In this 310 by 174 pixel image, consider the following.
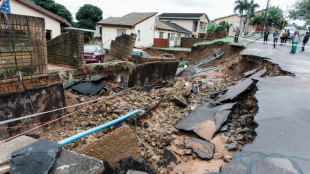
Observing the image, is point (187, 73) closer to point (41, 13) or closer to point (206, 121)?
point (206, 121)

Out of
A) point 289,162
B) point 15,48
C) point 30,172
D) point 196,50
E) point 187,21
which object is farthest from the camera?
point 187,21

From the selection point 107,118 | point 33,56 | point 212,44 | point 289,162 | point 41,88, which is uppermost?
point 212,44

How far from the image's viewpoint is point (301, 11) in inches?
1937

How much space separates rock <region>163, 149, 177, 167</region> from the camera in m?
3.57

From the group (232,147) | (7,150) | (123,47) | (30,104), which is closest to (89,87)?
(123,47)

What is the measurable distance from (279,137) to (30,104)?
4.72m

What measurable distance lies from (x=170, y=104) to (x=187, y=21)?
33.7 metres

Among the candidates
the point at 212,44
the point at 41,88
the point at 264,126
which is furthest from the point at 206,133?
the point at 212,44

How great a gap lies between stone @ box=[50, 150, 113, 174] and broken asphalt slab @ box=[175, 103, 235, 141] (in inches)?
101

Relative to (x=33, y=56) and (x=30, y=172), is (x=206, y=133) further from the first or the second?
(x=33, y=56)

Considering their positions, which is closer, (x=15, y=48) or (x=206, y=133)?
(x=15, y=48)

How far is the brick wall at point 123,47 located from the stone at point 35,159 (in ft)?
17.0

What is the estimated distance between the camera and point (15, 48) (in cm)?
354

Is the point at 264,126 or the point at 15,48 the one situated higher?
the point at 15,48
